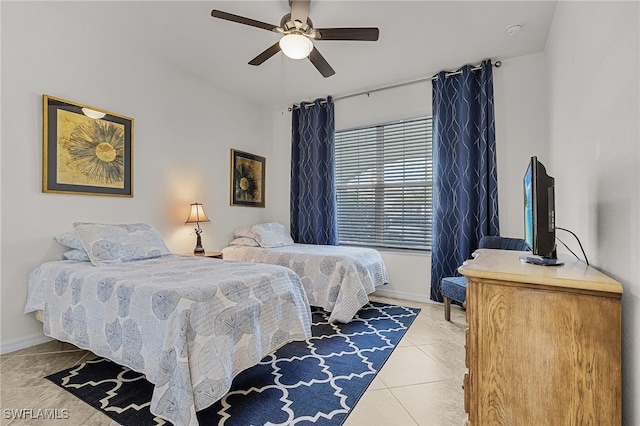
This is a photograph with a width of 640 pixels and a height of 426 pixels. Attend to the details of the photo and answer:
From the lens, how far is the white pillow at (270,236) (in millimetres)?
3916

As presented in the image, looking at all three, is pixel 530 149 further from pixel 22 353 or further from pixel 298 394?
pixel 22 353

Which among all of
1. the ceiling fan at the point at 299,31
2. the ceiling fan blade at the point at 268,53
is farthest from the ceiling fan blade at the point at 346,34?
the ceiling fan blade at the point at 268,53

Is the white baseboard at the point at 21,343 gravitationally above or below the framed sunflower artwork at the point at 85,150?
below

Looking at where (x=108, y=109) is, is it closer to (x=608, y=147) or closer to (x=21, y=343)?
(x=21, y=343)

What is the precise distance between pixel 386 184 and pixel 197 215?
2418mm

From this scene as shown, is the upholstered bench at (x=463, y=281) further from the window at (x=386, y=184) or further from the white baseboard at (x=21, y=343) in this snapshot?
the white baseboard at (x=21, y=343)

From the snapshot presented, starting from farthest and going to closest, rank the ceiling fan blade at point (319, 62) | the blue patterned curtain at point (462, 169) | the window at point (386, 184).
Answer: the window at point (386, 184), the blue patterned curtain at point (462, 169), the ceiling fan blade at point (319, 62)

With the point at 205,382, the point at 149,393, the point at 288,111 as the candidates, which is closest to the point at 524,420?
the point at 205,382

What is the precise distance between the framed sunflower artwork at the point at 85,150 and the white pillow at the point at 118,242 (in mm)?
396

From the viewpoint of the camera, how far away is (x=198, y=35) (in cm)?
291

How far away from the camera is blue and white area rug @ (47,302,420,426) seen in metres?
1.62

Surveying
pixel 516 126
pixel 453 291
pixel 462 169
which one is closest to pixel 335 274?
pixel 453 291

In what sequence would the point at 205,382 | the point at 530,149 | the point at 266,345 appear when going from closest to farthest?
1. the point at 205,382
2. the point at 266,345
3. the point at 530,149

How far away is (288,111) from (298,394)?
4.04 m
